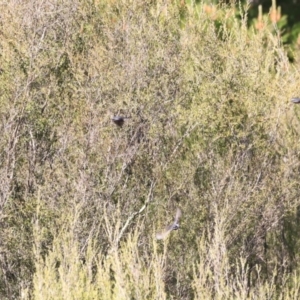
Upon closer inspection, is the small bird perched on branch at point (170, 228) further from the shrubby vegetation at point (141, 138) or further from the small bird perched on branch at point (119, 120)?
the small bird perched on branch at point (119, 120)

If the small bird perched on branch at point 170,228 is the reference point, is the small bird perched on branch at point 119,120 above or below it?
above

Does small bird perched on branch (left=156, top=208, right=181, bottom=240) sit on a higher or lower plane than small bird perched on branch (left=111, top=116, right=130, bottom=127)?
lower

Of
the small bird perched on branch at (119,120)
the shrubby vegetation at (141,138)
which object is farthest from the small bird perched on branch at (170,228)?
the small bird perched on branch at (119,120)

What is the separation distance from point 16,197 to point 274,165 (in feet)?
7.85

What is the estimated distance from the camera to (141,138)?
675cm

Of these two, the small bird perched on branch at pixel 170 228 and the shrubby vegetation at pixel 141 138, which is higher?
the shrubby vegetation at pixel 141 138

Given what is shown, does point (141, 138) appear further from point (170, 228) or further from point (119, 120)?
point (170, 228)

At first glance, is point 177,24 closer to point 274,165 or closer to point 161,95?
point 161,95

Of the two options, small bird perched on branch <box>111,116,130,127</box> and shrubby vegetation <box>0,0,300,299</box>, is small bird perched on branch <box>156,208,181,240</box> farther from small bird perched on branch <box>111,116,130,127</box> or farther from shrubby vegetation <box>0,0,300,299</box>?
small bird perched on branch <box>111,116,130,127</box>

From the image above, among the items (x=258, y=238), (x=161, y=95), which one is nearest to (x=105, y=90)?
(x=161, y=95)

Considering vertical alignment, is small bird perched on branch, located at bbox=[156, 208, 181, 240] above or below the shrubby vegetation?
below

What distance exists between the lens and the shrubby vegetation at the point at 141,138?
6.36 m

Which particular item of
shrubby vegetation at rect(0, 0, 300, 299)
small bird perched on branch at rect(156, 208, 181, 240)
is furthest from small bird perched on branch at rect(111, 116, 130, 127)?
small bird perched on branch at rect(156, 208, 181, 240)

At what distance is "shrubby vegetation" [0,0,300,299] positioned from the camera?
6355 mm
